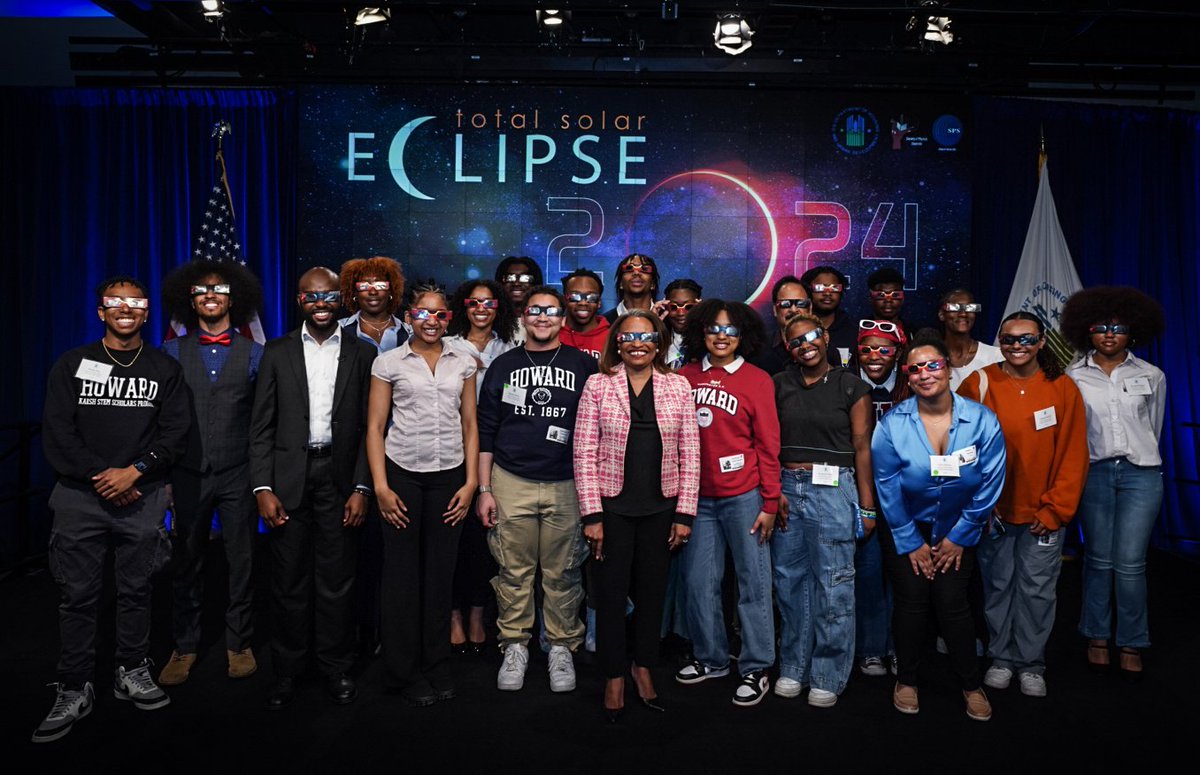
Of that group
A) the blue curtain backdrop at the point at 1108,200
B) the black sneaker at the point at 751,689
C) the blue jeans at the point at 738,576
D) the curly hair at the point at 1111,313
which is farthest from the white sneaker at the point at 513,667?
the blue curtain backdrop at the point at 1108,200

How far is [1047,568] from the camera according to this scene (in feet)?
12.5

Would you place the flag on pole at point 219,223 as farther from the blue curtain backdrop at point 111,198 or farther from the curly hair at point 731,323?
the curly hair at point 731,323

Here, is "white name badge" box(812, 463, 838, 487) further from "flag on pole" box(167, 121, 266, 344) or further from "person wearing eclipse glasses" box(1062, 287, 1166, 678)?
"flag on pole" box(167, 121, 266, 344)

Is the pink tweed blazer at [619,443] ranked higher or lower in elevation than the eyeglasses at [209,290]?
lower

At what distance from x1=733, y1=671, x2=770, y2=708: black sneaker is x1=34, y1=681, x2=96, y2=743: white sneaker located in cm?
279

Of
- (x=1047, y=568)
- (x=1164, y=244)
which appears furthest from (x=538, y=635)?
(x=1164, y=244)

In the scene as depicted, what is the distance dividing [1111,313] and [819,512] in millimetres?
2014

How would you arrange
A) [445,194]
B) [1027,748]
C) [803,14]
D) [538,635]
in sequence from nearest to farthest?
[1027,748]
[538,635]
[803,14]
[445,194]

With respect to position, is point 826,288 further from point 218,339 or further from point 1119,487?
point 218,339

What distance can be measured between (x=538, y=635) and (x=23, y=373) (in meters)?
5.33

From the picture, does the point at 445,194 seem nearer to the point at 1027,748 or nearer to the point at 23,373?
the point at 23,373

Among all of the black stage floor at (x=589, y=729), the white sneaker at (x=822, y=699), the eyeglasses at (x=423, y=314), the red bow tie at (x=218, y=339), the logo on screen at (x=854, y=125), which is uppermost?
the logo on screen at (x=854, y=125)

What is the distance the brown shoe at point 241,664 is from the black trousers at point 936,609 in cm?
303

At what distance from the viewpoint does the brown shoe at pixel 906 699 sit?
359 centimetres
